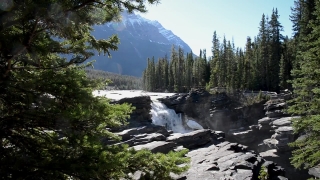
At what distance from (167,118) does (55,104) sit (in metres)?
33.6

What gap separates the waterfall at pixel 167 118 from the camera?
36397 millimetres

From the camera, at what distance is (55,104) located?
4.36m

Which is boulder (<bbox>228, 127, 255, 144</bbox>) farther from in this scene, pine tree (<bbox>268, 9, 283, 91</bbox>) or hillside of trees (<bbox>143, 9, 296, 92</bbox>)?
pine tree (<bbox>268, 9, 283, 91</bbox>)

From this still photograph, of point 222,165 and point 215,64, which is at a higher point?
point 215,64

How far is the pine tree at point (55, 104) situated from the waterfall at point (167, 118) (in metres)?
31.0

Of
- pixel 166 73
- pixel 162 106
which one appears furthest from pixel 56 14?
pixel 166 73

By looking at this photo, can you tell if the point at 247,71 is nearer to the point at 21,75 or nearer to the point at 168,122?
the point at 168,122

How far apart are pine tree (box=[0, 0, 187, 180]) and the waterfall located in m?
31.0

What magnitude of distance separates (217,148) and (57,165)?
17993 mm

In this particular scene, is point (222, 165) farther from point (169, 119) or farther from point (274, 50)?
point (274, 50)

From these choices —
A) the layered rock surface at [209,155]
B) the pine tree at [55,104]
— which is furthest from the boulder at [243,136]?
the pine tree at [55,104]

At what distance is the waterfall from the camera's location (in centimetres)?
3640

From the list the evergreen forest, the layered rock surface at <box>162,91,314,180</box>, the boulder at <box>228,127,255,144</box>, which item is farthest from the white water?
the evergreen forest

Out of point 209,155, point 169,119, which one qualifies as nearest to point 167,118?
point 169,119
